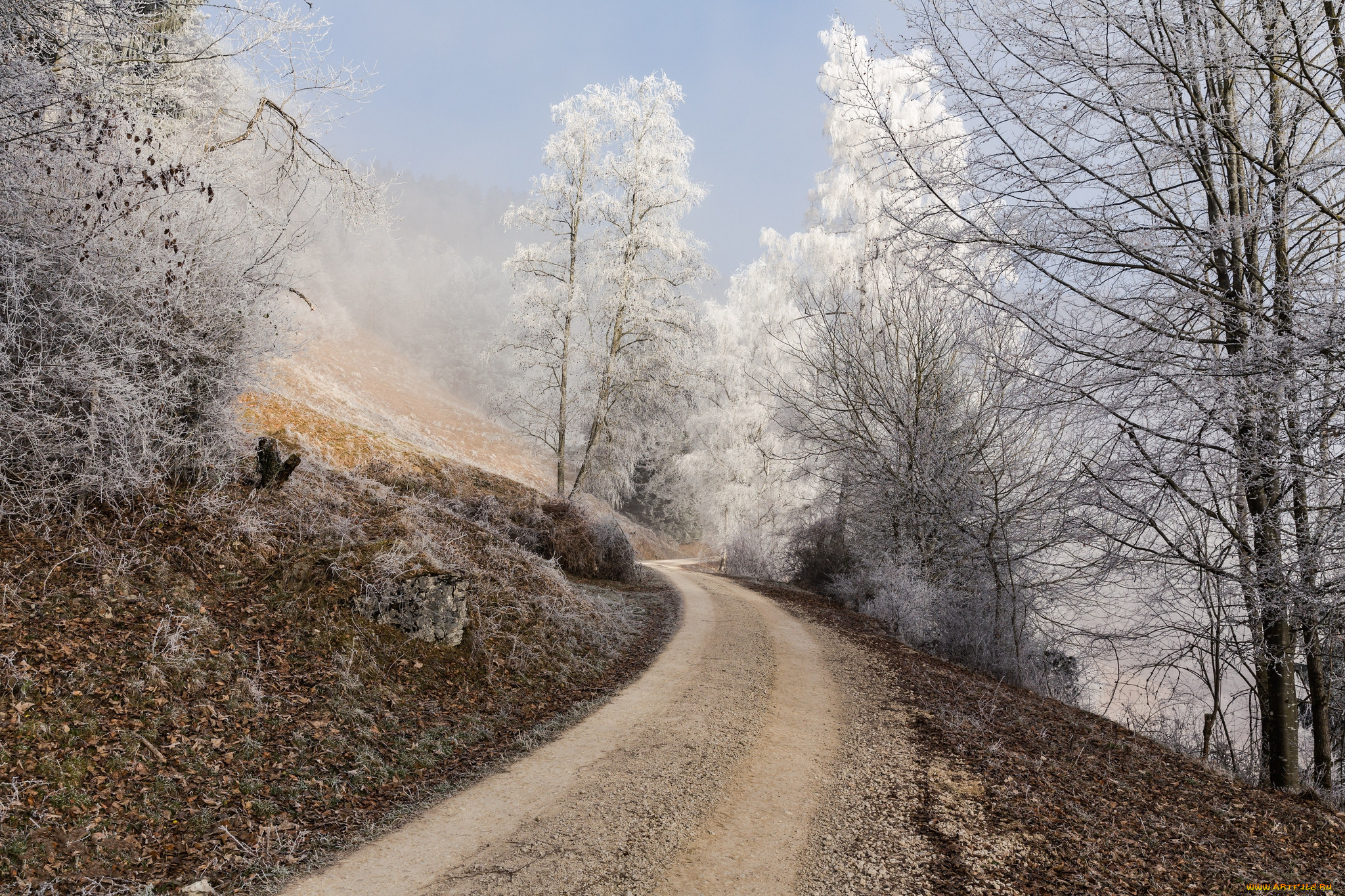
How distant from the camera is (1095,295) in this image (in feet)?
16.5

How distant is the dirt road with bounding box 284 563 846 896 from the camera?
136 inches

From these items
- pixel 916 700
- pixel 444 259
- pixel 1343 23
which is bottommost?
pixel 916 700

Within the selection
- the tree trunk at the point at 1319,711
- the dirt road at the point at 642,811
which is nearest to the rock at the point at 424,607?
the dirt road at the point at 642,811

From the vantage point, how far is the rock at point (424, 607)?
20.7ft

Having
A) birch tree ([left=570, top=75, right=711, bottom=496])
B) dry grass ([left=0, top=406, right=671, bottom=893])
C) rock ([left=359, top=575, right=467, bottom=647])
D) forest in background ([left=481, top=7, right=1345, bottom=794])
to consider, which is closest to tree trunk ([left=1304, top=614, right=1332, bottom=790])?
forest in background ([left=481, top=7, right=1345, bottom=794])

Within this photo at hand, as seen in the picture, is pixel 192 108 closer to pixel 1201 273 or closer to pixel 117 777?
pixel 117 777

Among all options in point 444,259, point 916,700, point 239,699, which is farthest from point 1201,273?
point 444,259

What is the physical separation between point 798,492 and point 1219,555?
1717 centimetres

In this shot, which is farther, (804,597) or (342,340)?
(342,340)

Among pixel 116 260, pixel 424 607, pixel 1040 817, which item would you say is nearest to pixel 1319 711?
pixel 1040 817

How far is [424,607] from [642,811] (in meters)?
3.35

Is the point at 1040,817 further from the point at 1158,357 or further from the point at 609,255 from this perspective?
the point at 609,255

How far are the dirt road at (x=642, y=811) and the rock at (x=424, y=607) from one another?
5.79 ft

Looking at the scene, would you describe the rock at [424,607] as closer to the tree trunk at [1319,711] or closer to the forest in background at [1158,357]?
the forest in background at [1158,357]
